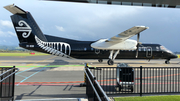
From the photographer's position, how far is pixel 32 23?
1526cm

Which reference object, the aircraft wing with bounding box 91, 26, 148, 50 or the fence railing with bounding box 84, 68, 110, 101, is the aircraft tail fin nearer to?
the aircraft wing with bounding box 91, 26, 148, 50

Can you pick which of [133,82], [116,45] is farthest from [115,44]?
[133,82]

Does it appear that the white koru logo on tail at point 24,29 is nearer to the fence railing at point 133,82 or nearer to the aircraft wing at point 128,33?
the aircraft wing at point 128,33

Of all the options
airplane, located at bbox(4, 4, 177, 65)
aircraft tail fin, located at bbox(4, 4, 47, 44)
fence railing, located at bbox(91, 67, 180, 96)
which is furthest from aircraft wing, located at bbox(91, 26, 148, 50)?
fence railing, located at bbox(91, 67, 180, 96)

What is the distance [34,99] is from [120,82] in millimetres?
3695

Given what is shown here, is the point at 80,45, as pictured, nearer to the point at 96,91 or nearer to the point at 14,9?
the point at 14,9

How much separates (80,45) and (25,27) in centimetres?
706

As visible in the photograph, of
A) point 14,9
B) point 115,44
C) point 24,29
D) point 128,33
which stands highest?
point 14,9

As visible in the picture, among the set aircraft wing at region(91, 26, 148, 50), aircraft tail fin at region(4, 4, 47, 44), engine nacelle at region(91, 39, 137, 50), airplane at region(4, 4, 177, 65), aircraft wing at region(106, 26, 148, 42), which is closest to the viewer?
aircraft wing at region(106, 26, 148, 42)

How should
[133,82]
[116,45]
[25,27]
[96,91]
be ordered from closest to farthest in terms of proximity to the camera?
1. [96,91]
2. [133,82]
3. [25,27]
4. [116,45]

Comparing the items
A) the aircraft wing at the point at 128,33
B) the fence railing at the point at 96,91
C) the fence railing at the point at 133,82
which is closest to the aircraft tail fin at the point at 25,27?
the aircraft wing at the point at 128,33

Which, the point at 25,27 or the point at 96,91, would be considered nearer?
the point at 96,91

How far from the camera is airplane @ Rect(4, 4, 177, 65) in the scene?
583 inches

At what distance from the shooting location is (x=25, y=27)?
1509 centimetres
